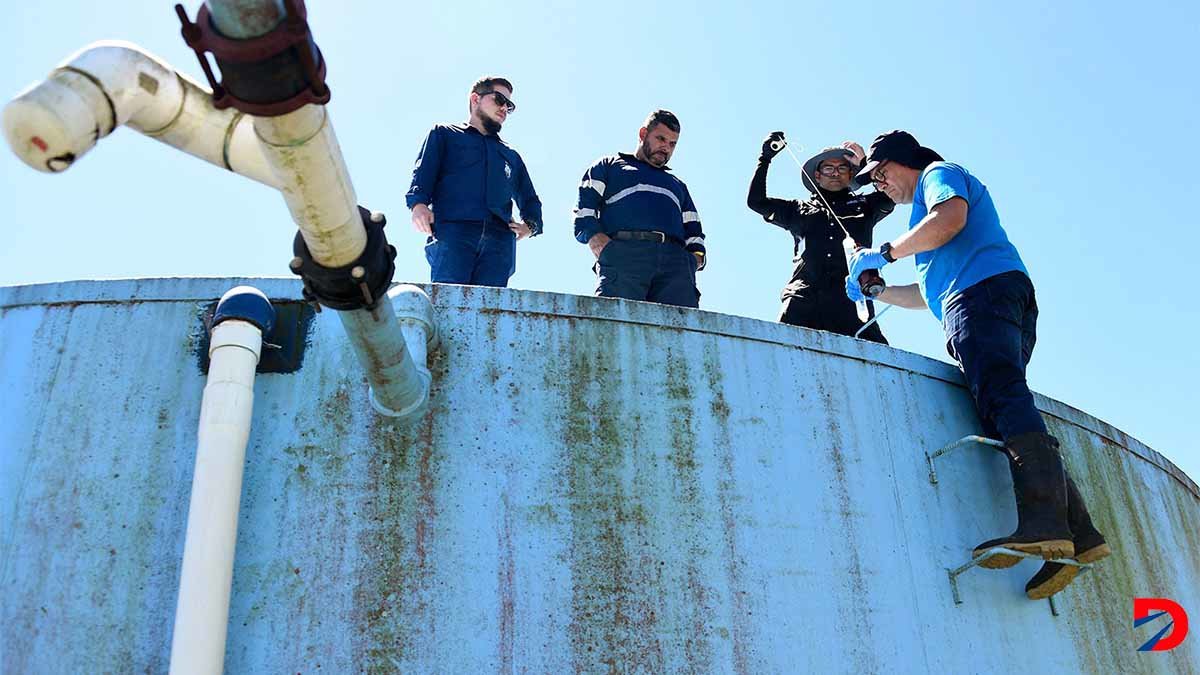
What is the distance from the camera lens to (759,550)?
415 centimetres

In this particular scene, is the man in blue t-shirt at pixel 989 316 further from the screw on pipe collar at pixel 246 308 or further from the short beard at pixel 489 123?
the screw on pipe collar at pixel 246 308

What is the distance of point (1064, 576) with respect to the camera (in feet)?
14.2

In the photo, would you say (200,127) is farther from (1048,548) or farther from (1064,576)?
(1064,576)

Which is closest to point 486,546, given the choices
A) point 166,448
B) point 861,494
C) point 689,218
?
point 166,448

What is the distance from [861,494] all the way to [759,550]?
514mm

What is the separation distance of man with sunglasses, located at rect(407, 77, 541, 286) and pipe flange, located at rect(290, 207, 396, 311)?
257cm

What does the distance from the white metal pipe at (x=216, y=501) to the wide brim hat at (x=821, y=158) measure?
3.51 meters

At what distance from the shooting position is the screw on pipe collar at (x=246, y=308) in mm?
3928

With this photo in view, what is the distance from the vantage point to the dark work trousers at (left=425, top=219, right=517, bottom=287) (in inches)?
227

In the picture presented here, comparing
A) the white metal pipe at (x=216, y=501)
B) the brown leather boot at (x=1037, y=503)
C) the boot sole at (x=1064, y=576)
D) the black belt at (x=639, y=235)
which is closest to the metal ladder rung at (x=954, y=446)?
the brown leather boot at (x=1037, y=503)

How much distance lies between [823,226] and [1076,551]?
8.09 ft

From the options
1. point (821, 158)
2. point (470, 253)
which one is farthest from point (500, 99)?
point (821, 158)

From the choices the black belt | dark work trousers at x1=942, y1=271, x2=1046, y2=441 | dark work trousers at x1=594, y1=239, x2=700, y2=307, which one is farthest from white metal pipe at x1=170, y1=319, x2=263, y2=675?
dark work trousers at x1=942, y1=271, x2=1046, y2=441

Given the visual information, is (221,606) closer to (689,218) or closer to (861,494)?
(861,494)
